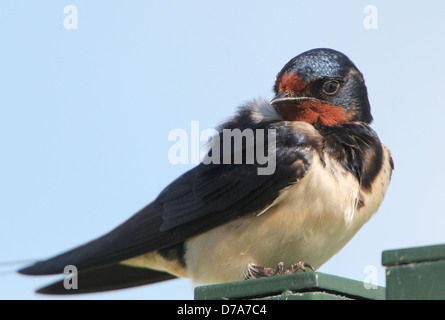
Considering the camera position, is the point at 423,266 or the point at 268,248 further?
the point at 268,248

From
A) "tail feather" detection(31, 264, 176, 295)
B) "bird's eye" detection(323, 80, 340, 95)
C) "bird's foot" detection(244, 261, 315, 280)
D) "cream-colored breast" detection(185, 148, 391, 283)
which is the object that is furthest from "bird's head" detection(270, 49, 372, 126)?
"tail feather" detection(31, 264, 176, 295)

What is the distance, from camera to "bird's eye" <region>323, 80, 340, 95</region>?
123 inches

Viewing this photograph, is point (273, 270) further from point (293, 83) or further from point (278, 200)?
point (293, 83)

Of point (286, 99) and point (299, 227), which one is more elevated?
point (286, 99)

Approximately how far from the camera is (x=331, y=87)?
315 centimetres

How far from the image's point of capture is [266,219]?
9.36ft

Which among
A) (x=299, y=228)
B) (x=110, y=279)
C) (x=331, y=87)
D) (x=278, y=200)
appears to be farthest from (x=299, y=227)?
(x=110, y=279)

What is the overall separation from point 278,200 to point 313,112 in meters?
0.44

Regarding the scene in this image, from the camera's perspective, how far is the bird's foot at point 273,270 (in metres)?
2.67

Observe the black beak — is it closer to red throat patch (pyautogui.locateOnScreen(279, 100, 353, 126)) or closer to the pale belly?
red throat patch (pyautogui.locateOnScreen(279, 100, 353, 126))
